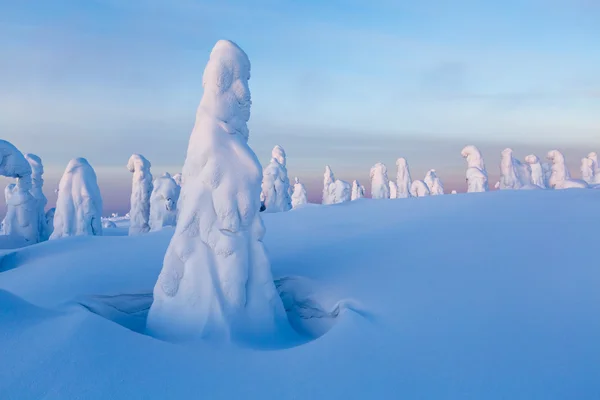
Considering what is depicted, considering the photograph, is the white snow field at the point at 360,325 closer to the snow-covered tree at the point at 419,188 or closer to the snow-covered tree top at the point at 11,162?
the snow-covered tree top at the point at 11,162

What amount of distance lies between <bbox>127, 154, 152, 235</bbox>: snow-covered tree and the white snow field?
13.9 m

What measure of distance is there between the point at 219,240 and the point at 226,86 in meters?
2.23

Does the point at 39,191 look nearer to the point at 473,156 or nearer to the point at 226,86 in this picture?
the point at 226,86

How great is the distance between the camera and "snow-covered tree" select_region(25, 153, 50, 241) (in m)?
19.4

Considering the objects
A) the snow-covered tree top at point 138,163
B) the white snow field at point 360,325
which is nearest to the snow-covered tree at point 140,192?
the snow-covered tree top at point 138,163

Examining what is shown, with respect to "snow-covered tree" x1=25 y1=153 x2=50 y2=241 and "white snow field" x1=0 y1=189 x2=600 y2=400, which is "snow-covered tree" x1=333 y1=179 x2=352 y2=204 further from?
"white snow field" x1=0 y1=189 x2=600 y2=400

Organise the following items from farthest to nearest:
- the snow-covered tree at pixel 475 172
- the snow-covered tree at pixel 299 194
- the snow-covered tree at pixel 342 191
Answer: the snow-covered tree at pixel 299 194 < the snow-covered tree at pixel 342 191 < the snow-covered tree at pixel 475 172

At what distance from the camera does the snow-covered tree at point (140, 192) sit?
24.5 m

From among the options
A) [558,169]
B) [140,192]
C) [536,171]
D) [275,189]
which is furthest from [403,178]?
[140,192]

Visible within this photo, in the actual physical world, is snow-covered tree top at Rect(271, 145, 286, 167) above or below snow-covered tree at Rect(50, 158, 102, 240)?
above

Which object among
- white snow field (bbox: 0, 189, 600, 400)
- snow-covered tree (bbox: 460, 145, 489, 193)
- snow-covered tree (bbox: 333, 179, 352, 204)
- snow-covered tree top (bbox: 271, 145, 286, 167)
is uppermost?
snow-covered tree top (bbox: 271, 145, 286, 167)

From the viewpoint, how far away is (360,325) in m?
5.54

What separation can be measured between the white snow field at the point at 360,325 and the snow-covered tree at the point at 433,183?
36445 millimetres

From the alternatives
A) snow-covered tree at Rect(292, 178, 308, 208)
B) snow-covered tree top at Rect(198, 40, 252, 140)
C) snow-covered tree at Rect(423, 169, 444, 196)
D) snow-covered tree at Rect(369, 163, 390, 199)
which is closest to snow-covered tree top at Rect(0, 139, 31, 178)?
snow-covered tree top at Rect(198, 40, 252, 140)
